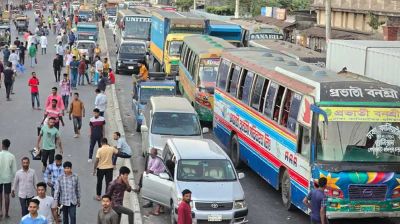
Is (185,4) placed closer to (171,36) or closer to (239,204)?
(171,36)

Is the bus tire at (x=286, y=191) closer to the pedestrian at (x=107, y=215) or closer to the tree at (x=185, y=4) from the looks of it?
the pedestrian at (x=107, y=215)

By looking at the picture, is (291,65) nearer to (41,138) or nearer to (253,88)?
(253,88)

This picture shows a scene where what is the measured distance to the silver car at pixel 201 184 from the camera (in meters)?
15.9

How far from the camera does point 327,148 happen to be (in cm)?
1620

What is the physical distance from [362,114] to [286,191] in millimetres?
2921

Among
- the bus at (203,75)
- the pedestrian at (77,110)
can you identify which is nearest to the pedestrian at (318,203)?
the pedestrian at (77,110)

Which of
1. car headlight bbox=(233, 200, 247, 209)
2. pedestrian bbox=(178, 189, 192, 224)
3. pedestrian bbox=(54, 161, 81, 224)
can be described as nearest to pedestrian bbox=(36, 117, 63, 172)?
pedestrian bbox=(54, 161, 81, 224)

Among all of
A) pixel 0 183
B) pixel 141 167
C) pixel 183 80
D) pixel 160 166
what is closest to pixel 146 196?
pixel 160 166

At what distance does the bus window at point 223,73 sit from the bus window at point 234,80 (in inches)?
24.4

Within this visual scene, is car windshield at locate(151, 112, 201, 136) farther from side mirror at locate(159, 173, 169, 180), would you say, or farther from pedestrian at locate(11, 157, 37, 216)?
pedestrian at locate(11, 157, 37, 216)

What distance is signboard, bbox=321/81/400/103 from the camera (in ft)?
53.7

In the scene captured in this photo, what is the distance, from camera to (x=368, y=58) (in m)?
25.8

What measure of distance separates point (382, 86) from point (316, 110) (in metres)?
1.55

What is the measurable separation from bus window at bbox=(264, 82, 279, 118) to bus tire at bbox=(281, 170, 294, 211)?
1.90m
